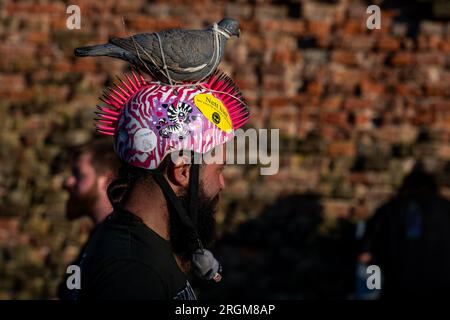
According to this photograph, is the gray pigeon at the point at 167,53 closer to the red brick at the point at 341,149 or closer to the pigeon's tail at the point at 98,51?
the pigeon's tail at the point at 98,51

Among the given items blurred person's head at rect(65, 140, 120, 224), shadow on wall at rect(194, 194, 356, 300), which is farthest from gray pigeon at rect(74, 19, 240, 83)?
shadow on wall at rect(194, 194, 356, 300)

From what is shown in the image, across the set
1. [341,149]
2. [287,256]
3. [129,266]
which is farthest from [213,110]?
[341,149]

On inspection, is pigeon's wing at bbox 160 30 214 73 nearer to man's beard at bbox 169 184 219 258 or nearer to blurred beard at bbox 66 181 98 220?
man's beard at bbox 169 184 219 258

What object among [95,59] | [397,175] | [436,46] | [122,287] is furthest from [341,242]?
[122,287]

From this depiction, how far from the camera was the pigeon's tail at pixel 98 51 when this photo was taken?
304 centimetres

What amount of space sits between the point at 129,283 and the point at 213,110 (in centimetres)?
66

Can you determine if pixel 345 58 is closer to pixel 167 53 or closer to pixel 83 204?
pixel 83 204

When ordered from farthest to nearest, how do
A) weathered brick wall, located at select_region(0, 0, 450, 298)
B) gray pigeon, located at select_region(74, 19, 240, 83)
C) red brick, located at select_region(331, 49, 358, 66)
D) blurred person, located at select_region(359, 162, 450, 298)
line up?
red brick, located at select_region(331, 49, 358, 66), weathered brick wall, located at select_region(0, 0, 450, 298), blurred person, located at select_region(359, 162, 450, 298), gray pigeon, located at select_region(74, 19, 240, 83)

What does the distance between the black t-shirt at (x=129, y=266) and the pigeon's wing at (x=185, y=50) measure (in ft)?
1.57

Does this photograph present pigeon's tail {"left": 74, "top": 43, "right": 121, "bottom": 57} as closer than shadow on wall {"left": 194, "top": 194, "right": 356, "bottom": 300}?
Yes

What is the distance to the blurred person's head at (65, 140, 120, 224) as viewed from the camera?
15.9 ft

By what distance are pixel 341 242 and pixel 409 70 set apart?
133 centimetres

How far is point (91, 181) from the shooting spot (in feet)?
16.2

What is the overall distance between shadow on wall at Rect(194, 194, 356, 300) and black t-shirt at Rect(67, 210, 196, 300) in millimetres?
4079
